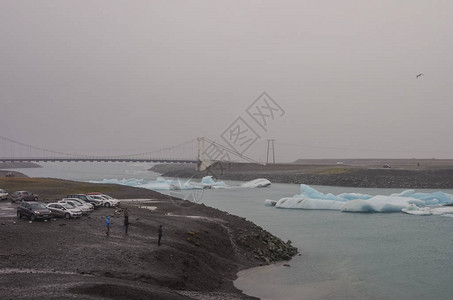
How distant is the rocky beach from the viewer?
1393 centimetres

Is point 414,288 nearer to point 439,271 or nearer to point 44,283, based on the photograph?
point 439,271

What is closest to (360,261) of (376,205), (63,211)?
(63,211)

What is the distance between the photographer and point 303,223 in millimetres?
39500

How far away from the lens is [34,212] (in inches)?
981

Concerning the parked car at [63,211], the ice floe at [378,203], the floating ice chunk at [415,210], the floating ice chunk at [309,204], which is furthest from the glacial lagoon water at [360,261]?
the parked car at [63,211]

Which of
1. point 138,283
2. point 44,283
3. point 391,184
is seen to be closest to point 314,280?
point 138,283

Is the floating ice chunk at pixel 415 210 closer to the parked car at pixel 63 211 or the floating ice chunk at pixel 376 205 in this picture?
the floating ice chunk at pixel 376 205

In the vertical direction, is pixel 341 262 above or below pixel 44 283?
below

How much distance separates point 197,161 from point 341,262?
383 feet

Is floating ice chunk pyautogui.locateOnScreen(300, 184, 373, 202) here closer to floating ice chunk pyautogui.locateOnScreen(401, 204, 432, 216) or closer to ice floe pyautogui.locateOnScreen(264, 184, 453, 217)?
ice floe pyautogui.locateOnScreen(264, 184, 453, 217)

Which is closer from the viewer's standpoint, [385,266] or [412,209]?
[385,266]

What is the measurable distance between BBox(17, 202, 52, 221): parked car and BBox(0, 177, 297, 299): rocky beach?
45 centimetres

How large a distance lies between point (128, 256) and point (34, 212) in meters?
9.14

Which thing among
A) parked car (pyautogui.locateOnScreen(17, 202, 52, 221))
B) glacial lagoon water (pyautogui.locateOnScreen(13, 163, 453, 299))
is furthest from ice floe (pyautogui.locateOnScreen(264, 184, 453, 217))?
parked car (pyautogui.locateOnScreen(17, 202, 52, 221))
